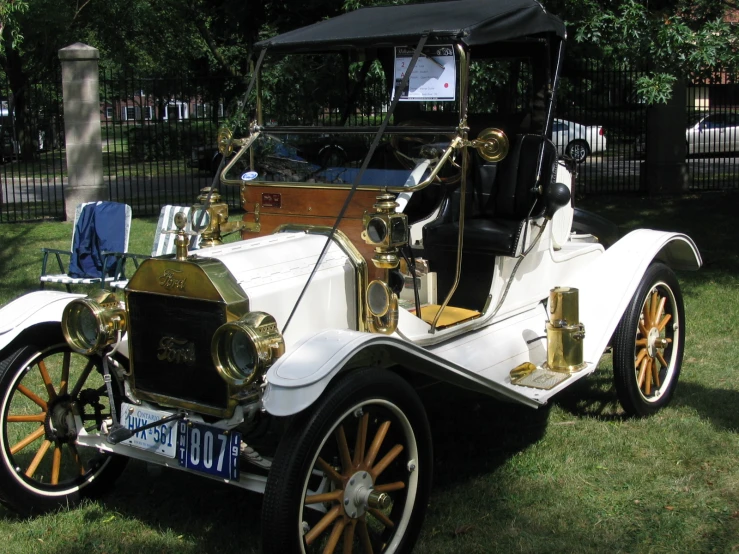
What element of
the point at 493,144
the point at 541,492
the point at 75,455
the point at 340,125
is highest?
the point at 340,125

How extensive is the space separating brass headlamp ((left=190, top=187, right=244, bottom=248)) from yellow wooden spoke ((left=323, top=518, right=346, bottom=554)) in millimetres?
1686

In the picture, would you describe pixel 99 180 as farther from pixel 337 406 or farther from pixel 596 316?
pixel 337 406

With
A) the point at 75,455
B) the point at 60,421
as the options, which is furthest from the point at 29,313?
the point at 75,455

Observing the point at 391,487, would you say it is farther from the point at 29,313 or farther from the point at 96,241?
the point at 96,241

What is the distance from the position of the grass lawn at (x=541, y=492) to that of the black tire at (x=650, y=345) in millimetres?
138

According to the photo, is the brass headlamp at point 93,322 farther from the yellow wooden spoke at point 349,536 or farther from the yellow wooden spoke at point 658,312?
the yellow wooden spoke at point 658,312

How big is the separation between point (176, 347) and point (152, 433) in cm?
35

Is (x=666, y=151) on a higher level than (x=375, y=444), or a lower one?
higher

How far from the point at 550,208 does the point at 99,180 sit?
10.3 meters

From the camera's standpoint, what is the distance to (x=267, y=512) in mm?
2918

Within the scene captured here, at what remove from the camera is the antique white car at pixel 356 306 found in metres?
3.25

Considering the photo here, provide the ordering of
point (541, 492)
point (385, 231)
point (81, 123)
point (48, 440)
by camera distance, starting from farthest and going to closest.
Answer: point (81, 123) → point (541, 492) → point (48, 440) → point (385, 231)

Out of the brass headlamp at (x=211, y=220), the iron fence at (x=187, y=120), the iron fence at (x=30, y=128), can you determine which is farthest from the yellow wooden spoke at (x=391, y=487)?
the iron fence at (x=30, y=128)

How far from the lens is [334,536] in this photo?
3162mm
